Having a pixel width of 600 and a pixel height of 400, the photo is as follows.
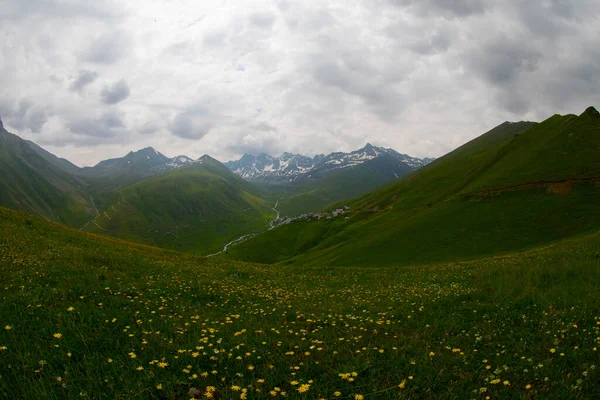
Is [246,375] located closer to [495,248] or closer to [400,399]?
[400,399]

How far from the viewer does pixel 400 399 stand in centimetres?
604

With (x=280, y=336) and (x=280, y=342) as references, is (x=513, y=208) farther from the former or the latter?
(x=280, y=342)

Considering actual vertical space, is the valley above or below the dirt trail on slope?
below

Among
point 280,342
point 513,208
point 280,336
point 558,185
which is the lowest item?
point 280,336

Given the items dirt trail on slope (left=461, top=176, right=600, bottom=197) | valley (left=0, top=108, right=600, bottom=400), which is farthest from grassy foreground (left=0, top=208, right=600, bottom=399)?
dirt trail on slope (left=461, top=176, right=600, bottom=197)

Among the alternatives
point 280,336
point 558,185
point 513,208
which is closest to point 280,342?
point 280,336

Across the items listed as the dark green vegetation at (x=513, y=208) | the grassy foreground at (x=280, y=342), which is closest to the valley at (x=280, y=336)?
the grassy foreground at (x=280, y=342)

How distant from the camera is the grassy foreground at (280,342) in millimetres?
6238

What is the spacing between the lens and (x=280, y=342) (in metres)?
8.40

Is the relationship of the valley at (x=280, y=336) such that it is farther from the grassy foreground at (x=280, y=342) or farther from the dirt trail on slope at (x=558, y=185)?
the dirt trail on slope at (x=558, y=185)

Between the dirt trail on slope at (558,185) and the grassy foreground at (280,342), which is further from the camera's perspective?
the dirt trail on slope at (558,185)

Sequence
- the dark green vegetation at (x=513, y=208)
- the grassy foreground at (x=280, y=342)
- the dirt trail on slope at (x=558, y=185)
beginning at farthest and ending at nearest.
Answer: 1. the dirt trail on slope at (x=558, y=185)
2. the dark green vegetation at (x=513, y=208)
3. the grassy foreground at (x=280, y=342)

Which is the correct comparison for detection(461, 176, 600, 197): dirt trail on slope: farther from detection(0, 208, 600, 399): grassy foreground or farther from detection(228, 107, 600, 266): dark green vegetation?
detection(0, 208, 600, 399): grassy foreground

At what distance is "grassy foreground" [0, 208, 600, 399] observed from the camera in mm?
6238
